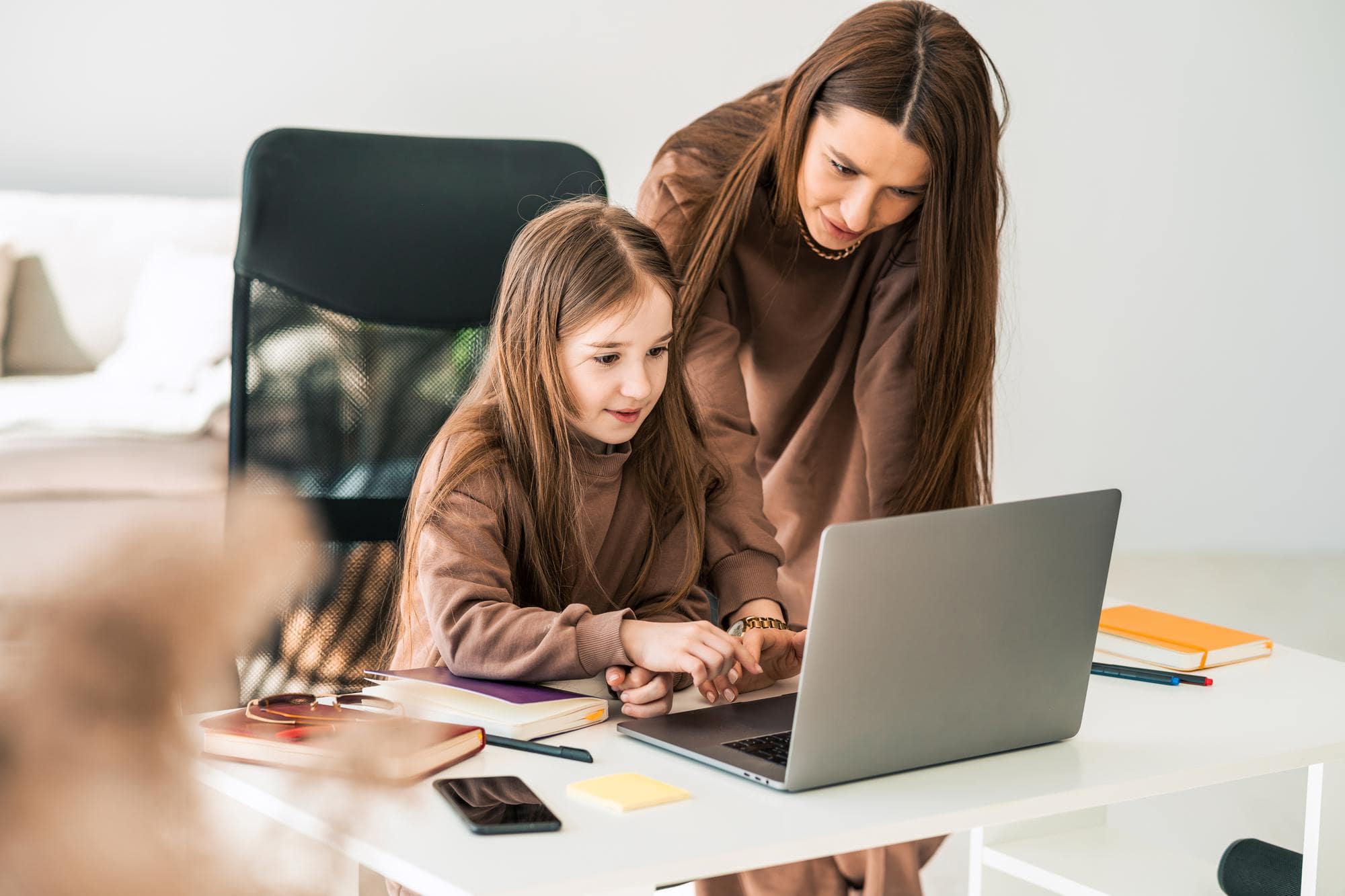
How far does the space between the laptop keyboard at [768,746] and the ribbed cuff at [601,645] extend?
14 centimetres

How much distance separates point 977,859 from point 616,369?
70cm

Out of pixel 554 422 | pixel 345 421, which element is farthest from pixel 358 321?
pixel 554 422

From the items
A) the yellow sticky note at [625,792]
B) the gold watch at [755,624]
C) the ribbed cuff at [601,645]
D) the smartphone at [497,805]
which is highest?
the ribbed cuff at [601,645]

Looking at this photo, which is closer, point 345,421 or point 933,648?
point 933,648

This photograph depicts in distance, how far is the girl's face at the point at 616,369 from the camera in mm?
1270

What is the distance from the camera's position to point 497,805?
839 mm

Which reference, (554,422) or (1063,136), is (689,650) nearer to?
(554,422)

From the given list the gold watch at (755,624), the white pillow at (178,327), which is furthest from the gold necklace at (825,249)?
the white pillow at (178,327)

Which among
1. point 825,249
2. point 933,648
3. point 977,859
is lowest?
point 977,859

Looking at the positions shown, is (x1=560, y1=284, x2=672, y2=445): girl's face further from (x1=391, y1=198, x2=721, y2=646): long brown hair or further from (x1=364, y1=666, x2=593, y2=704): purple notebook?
(x1=364, y1=666, x2=593, y2=704): purple notebook

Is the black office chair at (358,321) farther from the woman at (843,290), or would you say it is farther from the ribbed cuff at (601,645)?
the ribbed cuff at (601,645)

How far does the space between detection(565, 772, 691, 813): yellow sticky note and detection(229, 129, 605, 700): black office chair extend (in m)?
0.59

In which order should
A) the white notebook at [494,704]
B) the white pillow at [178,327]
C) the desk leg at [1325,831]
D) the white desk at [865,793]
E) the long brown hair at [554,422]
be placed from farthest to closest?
the white pillow at [178,327] < the long brown hair at [554,422] < the desk leg at [1325,831] < the white notebook at [494,704] < the white desk at [865,793]

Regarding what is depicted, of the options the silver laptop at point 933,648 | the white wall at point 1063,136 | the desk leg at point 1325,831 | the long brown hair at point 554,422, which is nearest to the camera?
the silver laptop at point 933,648
